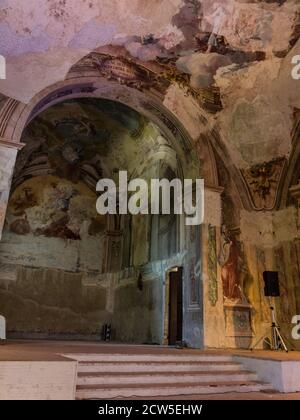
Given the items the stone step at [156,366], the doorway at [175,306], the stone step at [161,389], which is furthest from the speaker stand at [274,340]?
the stone step at [161,389]

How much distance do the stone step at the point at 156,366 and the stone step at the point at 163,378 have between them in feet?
0.65

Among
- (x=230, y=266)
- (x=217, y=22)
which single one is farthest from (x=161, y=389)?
(x=217, y=22)

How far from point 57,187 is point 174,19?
9.26m

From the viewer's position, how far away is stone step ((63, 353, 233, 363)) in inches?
193

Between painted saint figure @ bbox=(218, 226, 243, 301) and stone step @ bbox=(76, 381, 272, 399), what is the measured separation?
161 inches

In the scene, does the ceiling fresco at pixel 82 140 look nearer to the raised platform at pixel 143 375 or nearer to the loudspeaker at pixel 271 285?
the loudspeaker at pixel 271 285

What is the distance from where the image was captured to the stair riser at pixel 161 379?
4293 mm

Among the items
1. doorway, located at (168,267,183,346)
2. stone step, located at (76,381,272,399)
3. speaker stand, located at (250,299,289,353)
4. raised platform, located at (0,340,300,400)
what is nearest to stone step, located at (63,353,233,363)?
raised platform, located at (0,340,300,400)

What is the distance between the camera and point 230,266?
927cm

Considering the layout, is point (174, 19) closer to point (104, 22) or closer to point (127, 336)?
point (104, 22)

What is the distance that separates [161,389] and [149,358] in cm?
113

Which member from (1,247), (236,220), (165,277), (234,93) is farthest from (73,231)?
(234,93)
